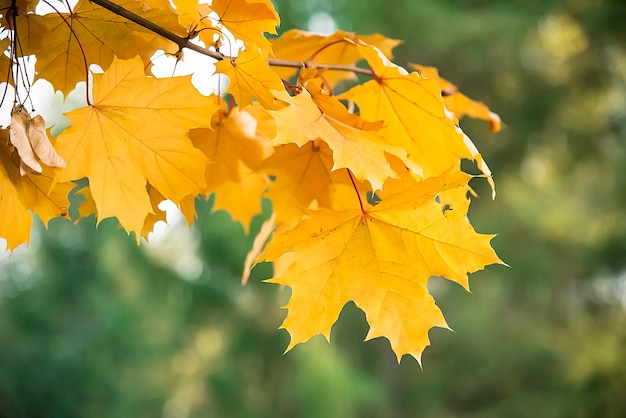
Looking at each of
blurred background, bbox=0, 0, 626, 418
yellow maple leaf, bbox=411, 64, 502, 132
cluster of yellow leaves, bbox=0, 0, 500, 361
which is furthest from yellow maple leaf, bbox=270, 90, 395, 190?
blurred background, bbox=0, 0, 626, 418

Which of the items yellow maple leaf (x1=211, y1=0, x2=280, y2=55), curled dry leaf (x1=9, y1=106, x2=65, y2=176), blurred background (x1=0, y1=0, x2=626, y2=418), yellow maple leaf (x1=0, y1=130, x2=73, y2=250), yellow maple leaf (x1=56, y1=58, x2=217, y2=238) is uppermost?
yellow maple leaf (x1=211, y1=0, x2=280, y2=55)

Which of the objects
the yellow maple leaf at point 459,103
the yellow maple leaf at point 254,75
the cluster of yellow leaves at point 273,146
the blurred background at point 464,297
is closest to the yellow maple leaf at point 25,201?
the cluster of yellow leaves at point 273,146

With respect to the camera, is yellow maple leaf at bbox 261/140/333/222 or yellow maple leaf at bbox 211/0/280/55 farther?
yellow maple leaf at bbox 261/140/333/222

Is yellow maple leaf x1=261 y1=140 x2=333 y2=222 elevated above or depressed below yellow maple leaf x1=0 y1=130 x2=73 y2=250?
below

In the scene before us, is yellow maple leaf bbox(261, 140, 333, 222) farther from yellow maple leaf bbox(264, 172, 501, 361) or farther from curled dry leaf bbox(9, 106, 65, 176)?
curled dry leaf bbox(9, 106, 65, 176)

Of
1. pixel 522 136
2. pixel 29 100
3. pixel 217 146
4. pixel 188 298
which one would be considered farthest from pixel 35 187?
pixel 188 298

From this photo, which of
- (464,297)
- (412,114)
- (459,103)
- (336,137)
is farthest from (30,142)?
(464,297)

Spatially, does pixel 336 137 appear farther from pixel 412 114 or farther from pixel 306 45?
pixel 306 45

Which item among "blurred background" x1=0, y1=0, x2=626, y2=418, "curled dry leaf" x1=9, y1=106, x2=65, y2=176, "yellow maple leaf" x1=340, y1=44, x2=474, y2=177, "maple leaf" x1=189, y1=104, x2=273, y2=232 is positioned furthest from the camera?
"blurred background" x1=0, y1=0, x2=626, y2=418
